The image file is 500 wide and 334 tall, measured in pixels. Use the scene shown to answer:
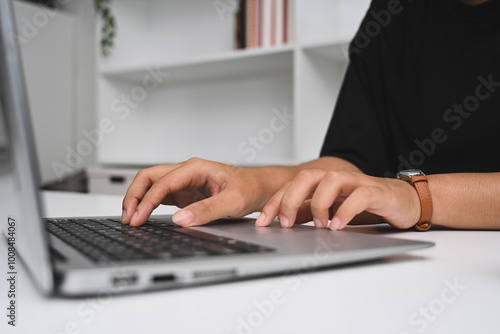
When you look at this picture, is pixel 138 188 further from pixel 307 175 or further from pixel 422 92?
pixel 422 92

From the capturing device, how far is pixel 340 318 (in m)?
0.31

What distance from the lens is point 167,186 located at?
67 cm

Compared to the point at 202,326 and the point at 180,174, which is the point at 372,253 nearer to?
the point at 202,326

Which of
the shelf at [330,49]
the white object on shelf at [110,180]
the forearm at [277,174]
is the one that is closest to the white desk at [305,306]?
the forearm at [277,174]

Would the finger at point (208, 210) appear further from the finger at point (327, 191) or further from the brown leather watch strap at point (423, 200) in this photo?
the brown leather watch strap at point (423, 200)

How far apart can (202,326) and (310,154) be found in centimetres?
197

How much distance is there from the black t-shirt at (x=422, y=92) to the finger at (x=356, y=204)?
515 millimetres

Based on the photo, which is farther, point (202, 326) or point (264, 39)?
point (264, 39)

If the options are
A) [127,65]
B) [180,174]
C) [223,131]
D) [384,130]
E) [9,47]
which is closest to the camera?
[9,47]

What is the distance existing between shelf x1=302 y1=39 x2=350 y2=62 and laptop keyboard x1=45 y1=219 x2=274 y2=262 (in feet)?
5.31

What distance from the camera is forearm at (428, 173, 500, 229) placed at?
0.67 meters

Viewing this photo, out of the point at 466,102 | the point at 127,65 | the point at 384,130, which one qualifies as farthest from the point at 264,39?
the point at 466,102

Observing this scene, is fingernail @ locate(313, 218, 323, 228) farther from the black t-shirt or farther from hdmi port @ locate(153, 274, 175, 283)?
the black t-shirt

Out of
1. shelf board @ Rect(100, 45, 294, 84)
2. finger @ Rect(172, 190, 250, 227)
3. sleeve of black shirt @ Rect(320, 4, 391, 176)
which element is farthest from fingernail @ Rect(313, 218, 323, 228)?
shelf board @ Rect(100, 45, 294, 84)
